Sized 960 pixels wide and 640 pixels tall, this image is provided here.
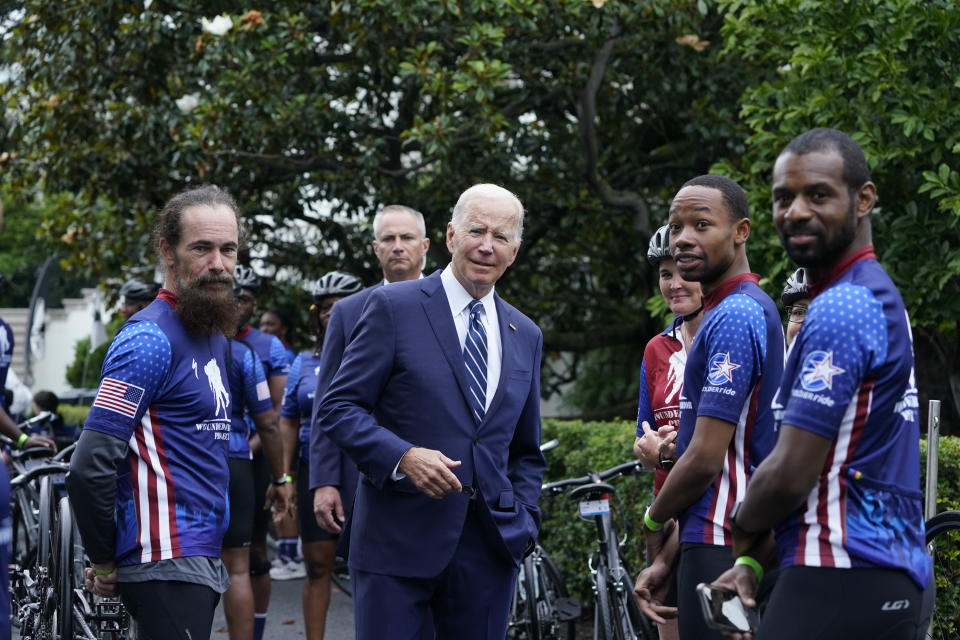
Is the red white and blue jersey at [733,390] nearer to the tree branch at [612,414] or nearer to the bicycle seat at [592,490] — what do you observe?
the bicycle seat at [592,490]

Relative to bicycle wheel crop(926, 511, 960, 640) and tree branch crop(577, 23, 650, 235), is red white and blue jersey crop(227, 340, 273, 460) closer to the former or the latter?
bicycle wheel crop(926, 511, 960, 640)

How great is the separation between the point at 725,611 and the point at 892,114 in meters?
5.95

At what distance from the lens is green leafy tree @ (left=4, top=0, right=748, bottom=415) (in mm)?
11633

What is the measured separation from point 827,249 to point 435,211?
9629 mm

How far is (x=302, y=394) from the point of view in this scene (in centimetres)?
802

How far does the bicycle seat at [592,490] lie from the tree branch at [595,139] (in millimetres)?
6137

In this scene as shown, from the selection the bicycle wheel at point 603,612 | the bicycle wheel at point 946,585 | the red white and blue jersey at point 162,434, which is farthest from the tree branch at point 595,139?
the red white and blue jersey at point 162,434

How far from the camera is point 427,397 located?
446 centimetres

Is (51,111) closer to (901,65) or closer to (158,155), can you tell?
(158,155)

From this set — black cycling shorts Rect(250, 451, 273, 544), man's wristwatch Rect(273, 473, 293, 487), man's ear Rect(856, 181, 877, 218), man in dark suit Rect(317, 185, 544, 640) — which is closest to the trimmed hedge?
man's wristwatch Rect(273, 473, 293, 487)

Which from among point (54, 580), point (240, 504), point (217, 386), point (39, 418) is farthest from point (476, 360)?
point (39, 418)

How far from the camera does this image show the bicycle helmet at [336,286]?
803 centimetres

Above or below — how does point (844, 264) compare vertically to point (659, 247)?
below

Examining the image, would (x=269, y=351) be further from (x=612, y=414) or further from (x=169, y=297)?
(x=612, y=414)
